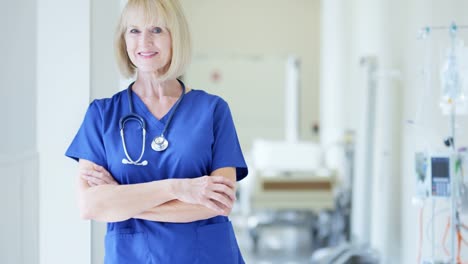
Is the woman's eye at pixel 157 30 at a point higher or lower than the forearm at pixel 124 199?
higher

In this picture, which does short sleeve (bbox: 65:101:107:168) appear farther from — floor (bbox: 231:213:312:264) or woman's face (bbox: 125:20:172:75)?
floor (bbox: 231:213:312:264)

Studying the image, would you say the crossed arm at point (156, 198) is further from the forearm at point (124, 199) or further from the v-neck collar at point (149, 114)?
the v-neck collar at point (149, 114)

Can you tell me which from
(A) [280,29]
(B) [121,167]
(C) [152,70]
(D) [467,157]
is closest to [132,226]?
(B) [121,167]

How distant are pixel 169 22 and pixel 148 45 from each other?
2.9 inches

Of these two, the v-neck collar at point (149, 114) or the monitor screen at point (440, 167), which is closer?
the v-neck collar at point (149, 114)

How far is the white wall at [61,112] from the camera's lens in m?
2.03

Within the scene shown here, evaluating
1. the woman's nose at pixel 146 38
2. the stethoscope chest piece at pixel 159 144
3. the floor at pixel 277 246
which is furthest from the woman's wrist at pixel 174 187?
the floor at pixel 277 246

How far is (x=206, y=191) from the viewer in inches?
58.6

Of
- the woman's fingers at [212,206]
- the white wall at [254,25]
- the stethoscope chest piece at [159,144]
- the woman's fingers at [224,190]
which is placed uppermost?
the white wall at [254,25]

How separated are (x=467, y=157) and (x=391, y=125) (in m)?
1.61

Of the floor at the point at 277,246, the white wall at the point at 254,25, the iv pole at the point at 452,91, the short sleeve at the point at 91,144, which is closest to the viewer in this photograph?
the short sleeve at the point at 91,144

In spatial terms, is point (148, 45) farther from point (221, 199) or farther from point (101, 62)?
point (101, 62)

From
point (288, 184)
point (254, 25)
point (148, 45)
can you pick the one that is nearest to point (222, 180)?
point (148, 45)

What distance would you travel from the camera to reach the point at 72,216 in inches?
81.0
